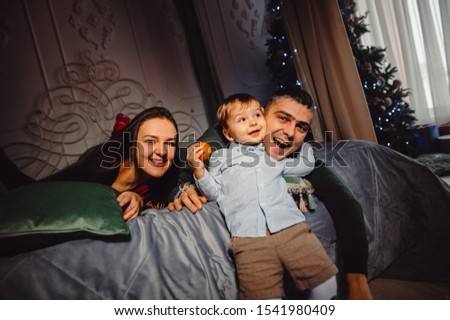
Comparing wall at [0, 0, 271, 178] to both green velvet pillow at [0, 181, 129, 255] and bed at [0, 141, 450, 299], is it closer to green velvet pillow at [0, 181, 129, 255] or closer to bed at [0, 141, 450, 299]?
green velvet pillow at [0, 181, 129, 255]

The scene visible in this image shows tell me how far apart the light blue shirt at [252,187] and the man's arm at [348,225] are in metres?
0.12

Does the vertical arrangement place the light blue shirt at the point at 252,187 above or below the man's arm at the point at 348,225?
above

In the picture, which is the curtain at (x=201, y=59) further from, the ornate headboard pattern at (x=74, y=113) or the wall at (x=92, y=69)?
the ornate headboard pattern at (x=74, y=113)

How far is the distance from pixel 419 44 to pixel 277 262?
168 inches

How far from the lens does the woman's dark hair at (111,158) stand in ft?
5.18

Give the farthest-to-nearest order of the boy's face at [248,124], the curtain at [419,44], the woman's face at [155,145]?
the curtain at [419,44] → the woman's face at [155,145] → the boy's face at [248,124]

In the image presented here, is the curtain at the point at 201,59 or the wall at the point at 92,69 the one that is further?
the curtain at the point at 201,59

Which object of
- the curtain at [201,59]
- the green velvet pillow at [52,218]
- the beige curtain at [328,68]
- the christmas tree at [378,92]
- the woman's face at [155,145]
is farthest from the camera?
the curtain at [201,59]

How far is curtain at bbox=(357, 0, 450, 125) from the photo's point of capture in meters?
3.47

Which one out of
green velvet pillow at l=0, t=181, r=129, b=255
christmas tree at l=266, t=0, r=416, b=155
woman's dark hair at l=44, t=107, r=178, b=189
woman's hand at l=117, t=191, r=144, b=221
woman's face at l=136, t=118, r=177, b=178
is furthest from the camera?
christmas tree at l=266, t=0, r=416, b=155

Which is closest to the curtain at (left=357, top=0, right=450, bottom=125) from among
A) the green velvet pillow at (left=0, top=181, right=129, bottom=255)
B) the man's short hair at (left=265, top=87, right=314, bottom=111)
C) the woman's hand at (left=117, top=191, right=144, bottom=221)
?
the man's short hair at (left=265, top=87, right=314, bottom=111)

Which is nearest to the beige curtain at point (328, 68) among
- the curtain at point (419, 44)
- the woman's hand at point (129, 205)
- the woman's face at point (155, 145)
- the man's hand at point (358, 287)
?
the curtain at point (419, 44)

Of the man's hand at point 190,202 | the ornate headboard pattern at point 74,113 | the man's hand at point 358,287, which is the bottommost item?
the man's hand at point 358,287

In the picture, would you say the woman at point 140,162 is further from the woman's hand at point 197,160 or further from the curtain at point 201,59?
the curtain at point 201,59
